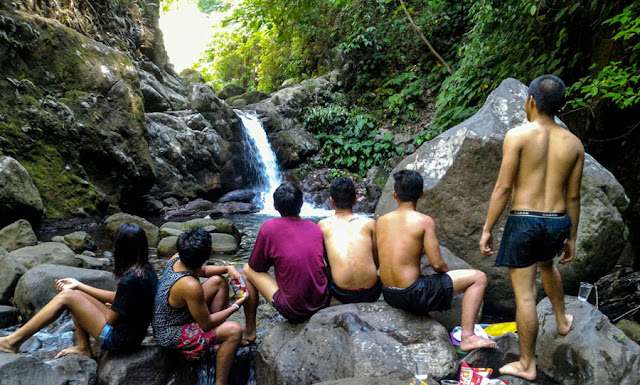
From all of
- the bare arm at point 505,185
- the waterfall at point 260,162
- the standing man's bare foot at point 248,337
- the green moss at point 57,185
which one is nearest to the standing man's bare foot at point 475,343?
the bare arm at point 505,185

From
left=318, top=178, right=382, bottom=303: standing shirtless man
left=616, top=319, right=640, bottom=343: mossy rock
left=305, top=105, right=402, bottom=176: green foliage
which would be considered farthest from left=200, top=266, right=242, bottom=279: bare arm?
left=305, top=105, right=402, bottom=176: green foliage

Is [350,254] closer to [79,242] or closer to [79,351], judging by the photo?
[79,351]

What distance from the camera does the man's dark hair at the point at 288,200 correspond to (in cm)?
327

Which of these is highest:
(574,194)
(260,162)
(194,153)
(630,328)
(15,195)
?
(194,153)

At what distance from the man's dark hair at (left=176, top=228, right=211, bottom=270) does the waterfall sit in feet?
31.8

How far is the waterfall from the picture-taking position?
44.2 ft

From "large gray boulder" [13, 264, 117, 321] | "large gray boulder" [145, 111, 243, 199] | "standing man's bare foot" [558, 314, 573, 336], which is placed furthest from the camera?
"large gray boulder" [145, 111, 243, 199]

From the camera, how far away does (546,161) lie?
2652 millimetres

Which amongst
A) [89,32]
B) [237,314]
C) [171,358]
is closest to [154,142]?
[89,32]

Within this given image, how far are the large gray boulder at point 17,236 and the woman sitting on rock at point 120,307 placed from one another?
3387 millimetres

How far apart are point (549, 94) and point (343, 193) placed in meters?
1.60

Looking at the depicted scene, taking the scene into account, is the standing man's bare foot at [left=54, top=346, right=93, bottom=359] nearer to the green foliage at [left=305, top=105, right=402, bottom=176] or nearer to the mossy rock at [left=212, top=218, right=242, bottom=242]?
the mossy rock at [left=212, top=218, right=242, bottom=242]

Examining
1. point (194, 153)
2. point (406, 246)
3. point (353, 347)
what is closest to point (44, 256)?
point (353, 347)

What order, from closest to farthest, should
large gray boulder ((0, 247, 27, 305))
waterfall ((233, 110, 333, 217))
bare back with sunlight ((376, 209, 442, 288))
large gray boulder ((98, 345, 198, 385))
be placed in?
large gray boulder ((98, 345, 198, 385)), bare back with sunlight ((376, 209, 442, 288)), large gray boulder ((0, 247, 27, 305)), waterfall ((233, 110, 333, 217))
